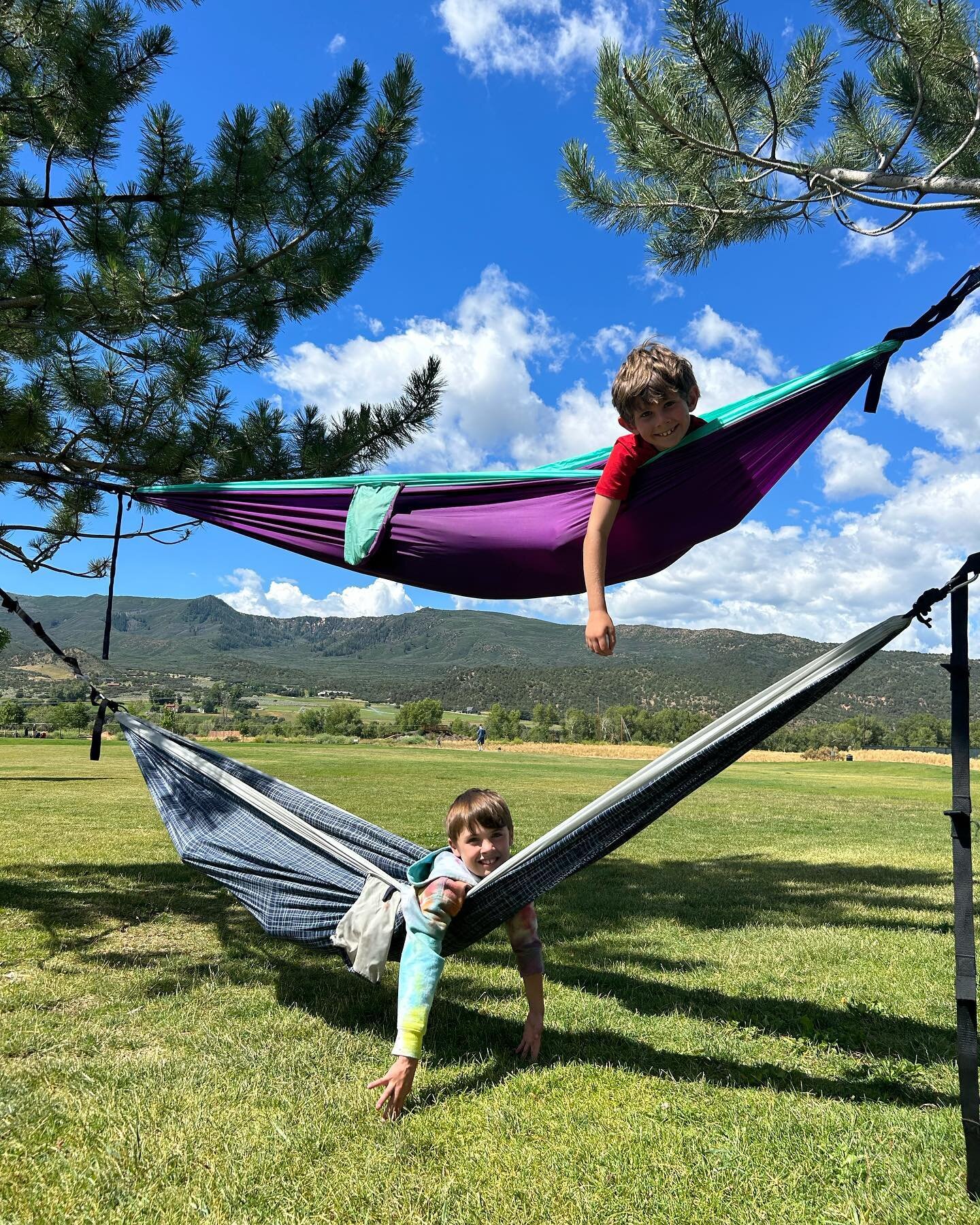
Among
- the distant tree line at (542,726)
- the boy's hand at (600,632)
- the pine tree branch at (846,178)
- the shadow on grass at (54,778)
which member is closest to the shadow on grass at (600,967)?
the boy's hand at (600,632)

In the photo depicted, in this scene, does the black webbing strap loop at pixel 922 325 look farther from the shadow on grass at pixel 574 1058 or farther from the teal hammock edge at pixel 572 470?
the shadow on grass at pixel 574 1058

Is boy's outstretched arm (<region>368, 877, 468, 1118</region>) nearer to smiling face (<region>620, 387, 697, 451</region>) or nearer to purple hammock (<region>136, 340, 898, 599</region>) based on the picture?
purple hammock (<region>136, 340, 898, 599</region>)

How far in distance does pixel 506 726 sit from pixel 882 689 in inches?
1662

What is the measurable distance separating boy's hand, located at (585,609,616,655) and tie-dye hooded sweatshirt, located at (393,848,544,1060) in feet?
2.67

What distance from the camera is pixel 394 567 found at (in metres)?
2.84

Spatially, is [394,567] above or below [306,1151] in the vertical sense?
above

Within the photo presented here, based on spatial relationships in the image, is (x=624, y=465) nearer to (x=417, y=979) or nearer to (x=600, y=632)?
(x=600, y=632)

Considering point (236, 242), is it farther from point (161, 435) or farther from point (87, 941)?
point (87, 941)

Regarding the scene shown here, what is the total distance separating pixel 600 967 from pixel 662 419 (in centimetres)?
251

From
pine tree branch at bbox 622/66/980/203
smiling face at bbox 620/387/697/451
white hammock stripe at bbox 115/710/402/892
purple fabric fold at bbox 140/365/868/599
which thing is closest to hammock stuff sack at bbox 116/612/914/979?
white hammock stripe at bbox 115/710/402/892

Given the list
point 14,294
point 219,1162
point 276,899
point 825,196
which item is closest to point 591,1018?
point 276,899

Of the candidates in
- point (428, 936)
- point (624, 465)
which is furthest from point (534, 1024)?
point (624, 465)

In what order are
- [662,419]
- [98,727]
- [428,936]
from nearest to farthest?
[662,419] < [428,936] < [98,727]

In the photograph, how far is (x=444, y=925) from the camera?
2312 mm
